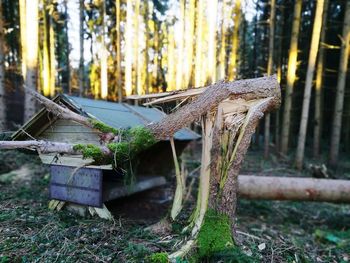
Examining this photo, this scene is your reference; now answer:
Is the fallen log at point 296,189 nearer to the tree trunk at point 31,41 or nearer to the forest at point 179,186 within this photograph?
the forest at point 179,186

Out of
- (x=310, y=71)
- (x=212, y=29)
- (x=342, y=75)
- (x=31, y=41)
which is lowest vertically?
(x=342, y=75)

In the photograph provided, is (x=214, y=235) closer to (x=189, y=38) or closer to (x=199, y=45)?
(x=199, y=45)

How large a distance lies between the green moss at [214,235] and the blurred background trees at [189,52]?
777 cm

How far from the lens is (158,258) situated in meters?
3.63

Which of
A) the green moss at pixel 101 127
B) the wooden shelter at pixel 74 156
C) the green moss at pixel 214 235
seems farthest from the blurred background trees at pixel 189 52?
the green moss at pixel 214 235

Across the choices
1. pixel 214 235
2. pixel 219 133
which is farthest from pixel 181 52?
pixel 214 235

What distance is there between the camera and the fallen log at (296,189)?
710 cm

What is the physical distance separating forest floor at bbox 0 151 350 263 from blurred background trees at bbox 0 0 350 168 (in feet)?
13.9

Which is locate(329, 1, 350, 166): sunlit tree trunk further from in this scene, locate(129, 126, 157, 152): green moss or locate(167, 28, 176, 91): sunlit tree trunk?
locate(129, 126, 157, 152): green moss

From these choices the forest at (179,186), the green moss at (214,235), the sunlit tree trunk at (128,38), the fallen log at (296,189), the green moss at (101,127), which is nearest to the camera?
the green moss at (214,235)

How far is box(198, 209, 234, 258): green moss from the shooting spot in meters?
3.90

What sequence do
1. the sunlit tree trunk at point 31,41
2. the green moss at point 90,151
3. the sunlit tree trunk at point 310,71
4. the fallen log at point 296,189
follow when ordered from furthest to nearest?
the sunlit tree trunk at point 310,71
the sunlit tree trunk at point 31,41
the fallen log at point 296,189
the green moss at point 90,151

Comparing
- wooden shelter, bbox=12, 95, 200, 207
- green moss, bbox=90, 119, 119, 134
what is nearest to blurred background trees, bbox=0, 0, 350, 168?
wooden shelter, bbox=12, 95, 200, 207

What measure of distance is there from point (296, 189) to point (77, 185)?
17.3 feet
